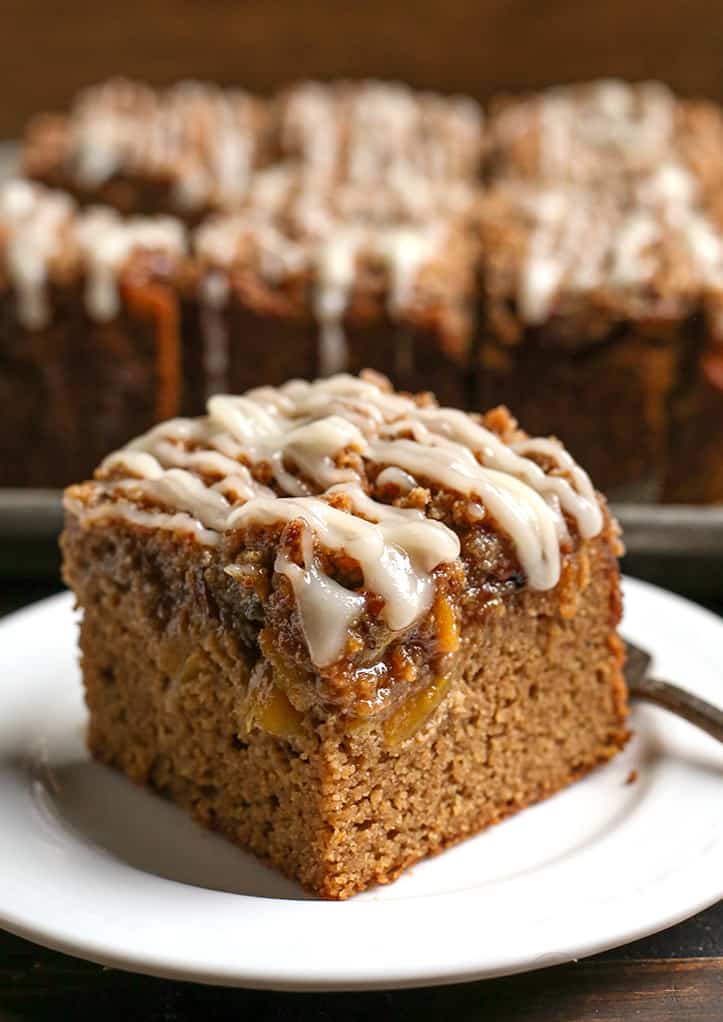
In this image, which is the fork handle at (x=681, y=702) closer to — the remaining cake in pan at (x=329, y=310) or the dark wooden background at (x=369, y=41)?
the remaining cake in pan at (x=329, y=310)

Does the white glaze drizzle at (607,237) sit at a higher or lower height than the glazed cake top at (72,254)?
higher

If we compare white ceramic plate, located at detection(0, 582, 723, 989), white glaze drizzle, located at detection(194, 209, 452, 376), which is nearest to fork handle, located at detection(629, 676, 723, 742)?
white ceramic plate, located at detection(0, 582, 723, 989)

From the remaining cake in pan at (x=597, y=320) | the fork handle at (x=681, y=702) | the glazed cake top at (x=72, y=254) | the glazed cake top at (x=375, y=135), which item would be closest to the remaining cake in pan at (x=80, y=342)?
the glazed cake top at (x=72, y=254)

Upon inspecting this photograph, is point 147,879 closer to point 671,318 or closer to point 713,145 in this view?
point 671,318

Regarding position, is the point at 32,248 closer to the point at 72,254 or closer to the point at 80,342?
the point at 72,254

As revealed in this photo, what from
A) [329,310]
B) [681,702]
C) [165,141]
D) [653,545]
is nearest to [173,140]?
[165,141]

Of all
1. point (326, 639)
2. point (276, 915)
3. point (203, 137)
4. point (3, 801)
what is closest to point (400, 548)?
point (326, 639)
